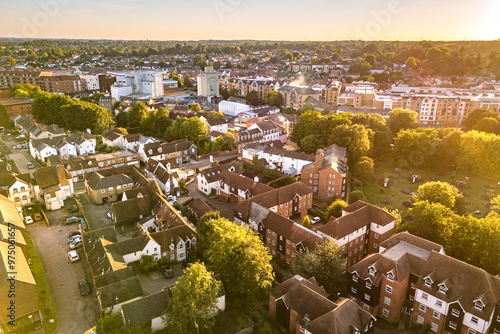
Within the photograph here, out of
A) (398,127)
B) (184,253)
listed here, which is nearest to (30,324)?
(184,253)

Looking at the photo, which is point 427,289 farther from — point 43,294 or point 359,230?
point 43,294

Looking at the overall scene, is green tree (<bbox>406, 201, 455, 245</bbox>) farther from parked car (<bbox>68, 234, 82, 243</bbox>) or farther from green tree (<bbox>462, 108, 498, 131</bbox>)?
green tree (<bbox>462, 108, 498, 131</bbox>)

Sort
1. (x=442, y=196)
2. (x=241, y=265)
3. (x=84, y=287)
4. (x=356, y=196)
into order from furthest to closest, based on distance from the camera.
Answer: (x=356, y=196), (x=442, y=196), (x=84, y=287), (x=241, y=265)

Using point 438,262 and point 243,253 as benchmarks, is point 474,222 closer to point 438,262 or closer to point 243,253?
point 438,262

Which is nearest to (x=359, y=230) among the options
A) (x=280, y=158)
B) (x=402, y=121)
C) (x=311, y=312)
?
(x=311, y=312)

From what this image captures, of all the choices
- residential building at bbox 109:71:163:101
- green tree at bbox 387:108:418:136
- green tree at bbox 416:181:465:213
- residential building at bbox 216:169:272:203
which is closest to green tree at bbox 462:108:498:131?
green tree at bbox 387:108:418:136
